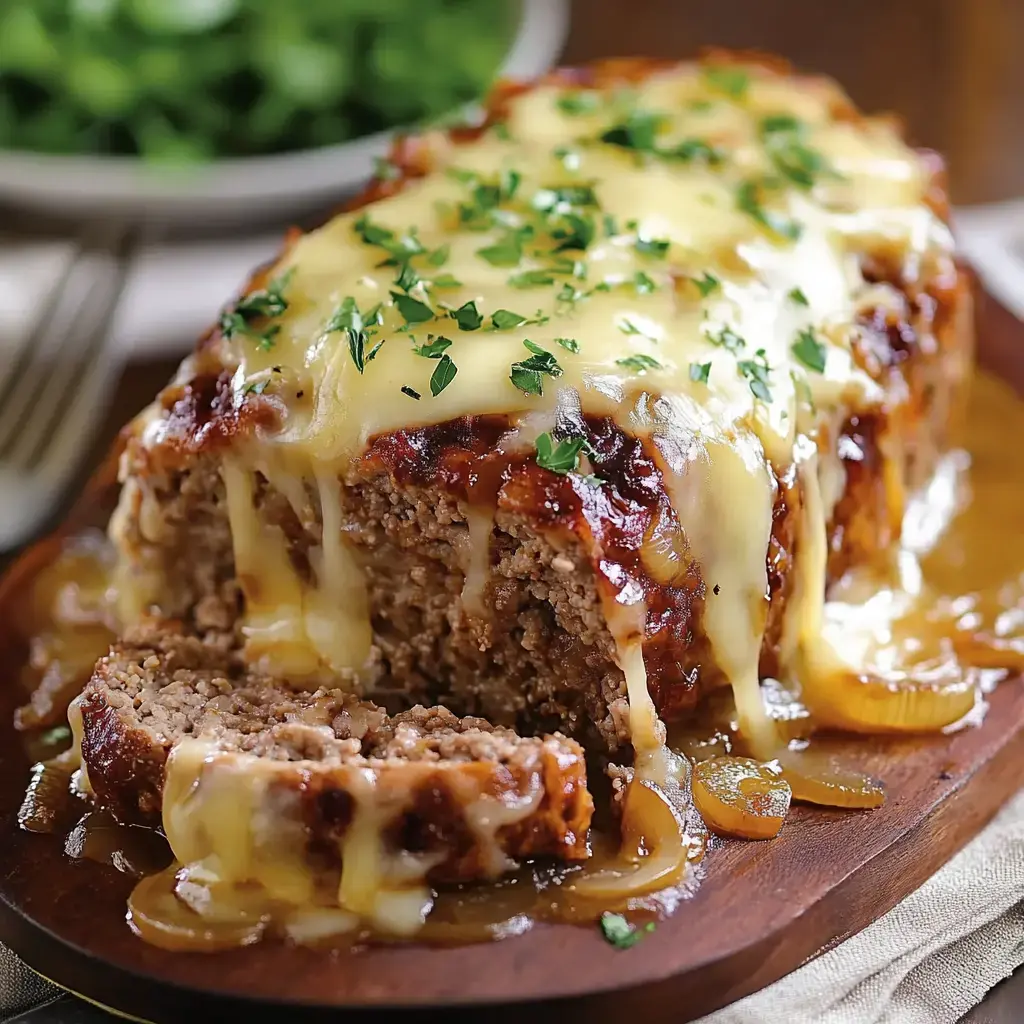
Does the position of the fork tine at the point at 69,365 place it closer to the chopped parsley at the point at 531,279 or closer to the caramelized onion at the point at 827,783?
the chopped parsley at the point at 531,279

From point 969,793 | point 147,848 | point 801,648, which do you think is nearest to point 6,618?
point 147,848

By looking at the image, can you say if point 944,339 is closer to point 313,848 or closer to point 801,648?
point 801,648

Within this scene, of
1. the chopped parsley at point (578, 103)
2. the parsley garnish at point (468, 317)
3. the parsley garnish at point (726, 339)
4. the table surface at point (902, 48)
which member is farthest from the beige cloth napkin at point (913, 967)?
the table surface at point (902, 48)

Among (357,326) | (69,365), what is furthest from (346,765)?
(69,365)

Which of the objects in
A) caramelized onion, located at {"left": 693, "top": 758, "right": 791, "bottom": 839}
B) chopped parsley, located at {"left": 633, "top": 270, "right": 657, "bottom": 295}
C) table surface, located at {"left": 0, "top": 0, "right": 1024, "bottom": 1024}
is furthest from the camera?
table surface, located at {"left": 0, "top": 0, "right": 1024, "bottom": 1024}

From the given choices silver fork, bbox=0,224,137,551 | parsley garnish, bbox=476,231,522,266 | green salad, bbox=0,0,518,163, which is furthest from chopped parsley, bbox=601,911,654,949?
green salad, bbox=0,0,518,163

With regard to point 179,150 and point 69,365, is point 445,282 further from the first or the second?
point 179,150

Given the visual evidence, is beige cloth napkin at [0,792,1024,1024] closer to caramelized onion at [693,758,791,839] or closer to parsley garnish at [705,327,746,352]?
caramelized onion at [693,758,791,839]
